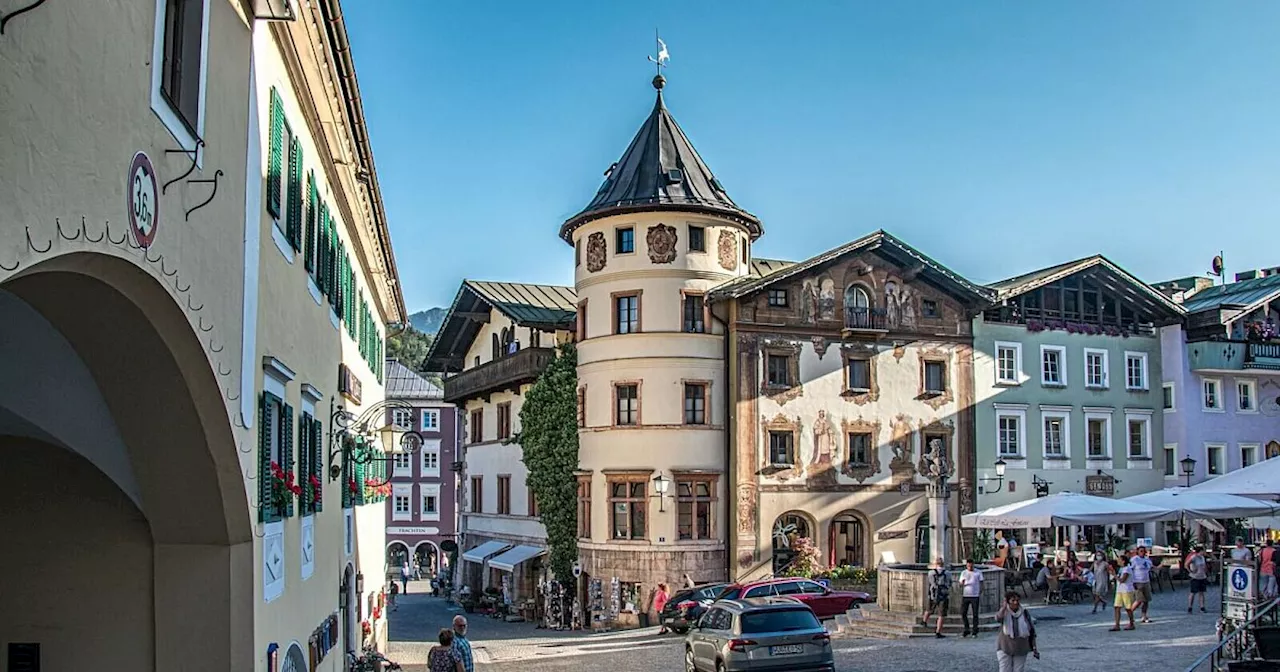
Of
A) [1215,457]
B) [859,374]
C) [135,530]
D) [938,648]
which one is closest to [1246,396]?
[1215,457]

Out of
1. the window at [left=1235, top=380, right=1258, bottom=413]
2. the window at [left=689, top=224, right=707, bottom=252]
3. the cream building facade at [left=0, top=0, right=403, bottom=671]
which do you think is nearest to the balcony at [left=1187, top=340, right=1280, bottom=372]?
the window at [left=1235, top=380, right=1258, bottom=413]

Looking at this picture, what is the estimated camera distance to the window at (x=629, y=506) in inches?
1603

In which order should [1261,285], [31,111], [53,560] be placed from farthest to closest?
[1261,285] → [53,560] → [31,111]

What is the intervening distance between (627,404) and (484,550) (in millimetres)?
13571

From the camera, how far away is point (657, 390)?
1604 inches

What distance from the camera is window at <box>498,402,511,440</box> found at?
166ft

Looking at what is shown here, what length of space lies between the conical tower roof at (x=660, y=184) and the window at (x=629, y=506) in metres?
8.74

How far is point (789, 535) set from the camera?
4122 centimetres

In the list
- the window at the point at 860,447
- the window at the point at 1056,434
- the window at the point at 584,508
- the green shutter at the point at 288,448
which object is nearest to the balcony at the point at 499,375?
the window at the point at 584,508

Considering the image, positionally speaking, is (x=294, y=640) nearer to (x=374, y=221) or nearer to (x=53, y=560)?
(x=53, y=560)

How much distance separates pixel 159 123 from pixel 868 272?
37723mm

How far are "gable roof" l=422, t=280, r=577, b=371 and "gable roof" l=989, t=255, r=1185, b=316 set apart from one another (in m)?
16.2

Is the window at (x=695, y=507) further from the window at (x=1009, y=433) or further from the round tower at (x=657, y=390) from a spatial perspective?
the window at (x=1009, y=433)

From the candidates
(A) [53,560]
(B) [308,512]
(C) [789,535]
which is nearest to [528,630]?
(C) [789,535]
